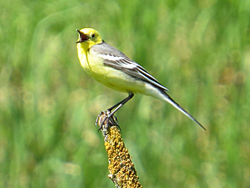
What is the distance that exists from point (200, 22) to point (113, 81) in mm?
2353

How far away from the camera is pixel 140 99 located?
605cm

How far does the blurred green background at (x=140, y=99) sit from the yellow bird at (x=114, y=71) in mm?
1294

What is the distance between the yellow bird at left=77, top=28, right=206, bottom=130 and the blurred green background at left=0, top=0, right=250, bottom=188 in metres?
1.29

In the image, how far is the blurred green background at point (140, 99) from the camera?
5.86 m

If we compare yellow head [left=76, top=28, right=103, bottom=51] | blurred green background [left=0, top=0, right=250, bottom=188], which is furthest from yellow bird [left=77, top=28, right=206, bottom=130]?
blurred green background [left=0, top=0, right=250, bottom=188]

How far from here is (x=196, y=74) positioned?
6070 mm

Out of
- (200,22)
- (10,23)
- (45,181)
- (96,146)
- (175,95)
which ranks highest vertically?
(200,22)

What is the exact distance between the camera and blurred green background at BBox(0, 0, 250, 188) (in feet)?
19.2

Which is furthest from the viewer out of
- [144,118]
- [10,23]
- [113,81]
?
[10,23]

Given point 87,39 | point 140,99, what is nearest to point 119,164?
point 87,39

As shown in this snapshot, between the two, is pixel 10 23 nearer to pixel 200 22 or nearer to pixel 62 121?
pixel 62 121

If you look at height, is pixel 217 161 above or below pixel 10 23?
below

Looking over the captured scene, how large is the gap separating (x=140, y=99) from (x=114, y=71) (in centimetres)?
164

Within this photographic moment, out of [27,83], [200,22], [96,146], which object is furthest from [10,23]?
[200,22]
